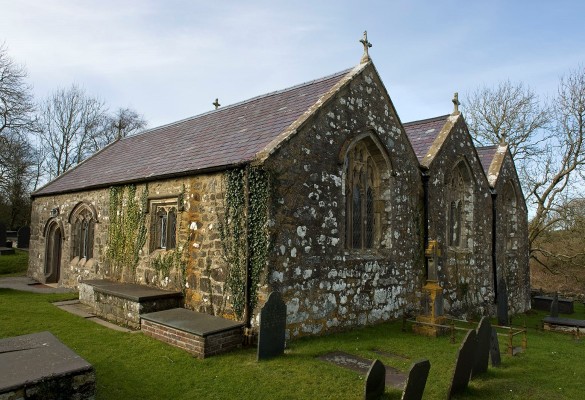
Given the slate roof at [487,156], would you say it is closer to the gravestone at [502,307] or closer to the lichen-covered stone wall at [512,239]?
the lichen-covered stone wall at [512,239]

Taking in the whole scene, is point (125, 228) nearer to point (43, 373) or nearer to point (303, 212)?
point (303, 212)

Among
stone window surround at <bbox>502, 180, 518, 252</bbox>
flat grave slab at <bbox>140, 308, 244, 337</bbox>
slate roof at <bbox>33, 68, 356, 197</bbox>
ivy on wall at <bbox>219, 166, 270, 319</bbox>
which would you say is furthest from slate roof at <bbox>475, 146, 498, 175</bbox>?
flat grave slab at <bbox>140, 308, 244, 337</bbox>

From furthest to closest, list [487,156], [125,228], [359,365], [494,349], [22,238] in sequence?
[22,238] → [487,156] → [125,228] → [494,349] → [359,365]

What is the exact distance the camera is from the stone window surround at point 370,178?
417 inches

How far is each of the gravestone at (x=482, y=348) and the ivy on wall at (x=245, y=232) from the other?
4.16 metres

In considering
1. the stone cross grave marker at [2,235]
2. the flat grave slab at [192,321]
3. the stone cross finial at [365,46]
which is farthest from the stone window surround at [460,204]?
the stone cross grave marker at [2,235]

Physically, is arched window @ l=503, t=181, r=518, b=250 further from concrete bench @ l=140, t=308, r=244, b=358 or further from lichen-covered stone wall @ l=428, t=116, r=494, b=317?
concrete bench @ l=140, t=308, r=244, b=358

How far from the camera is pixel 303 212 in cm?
916

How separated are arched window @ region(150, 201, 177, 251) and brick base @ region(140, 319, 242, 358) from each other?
Answer: 3293 mm

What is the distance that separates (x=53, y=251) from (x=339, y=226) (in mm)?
14925

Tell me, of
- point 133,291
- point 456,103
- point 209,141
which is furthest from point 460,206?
point 133,291

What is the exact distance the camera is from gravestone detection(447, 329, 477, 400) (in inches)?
238

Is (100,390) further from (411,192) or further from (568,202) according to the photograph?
(568,202)


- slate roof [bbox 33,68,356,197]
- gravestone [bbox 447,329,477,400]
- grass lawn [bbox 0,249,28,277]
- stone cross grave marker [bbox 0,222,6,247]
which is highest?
slate roof [bbox 33,68,356,197]
